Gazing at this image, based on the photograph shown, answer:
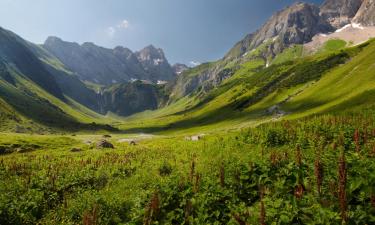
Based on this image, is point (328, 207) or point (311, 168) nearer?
point (328, 207)

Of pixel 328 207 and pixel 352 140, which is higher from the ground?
pixel 352 140

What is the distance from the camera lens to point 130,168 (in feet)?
110

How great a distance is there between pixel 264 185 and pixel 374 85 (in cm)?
11846

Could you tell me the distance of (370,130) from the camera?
1081 inches

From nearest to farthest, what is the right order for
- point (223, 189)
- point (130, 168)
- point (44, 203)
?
1. point (223, 189)
2. point (44, 203)
3. point (130, 168)

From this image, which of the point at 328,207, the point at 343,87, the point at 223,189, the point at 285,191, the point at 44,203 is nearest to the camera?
the point at 328,207

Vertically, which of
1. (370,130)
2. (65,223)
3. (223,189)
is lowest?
(65,223)

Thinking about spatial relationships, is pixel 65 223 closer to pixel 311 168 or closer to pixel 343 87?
pixel 311 168

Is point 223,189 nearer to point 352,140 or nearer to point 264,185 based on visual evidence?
point 264,185

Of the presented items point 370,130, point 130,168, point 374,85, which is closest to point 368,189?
point 370,130

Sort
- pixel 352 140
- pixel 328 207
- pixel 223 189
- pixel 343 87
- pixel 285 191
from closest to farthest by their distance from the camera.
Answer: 1. pixel 328 207
2. pixel 285 191
3. pixel 223 189
4. pixel 352 140
5. pixel 343 87

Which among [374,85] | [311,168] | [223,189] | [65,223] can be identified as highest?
[374,85]

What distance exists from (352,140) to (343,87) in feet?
446

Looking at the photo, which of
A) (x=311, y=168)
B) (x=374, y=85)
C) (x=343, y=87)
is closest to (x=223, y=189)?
(x=311, y=168)
